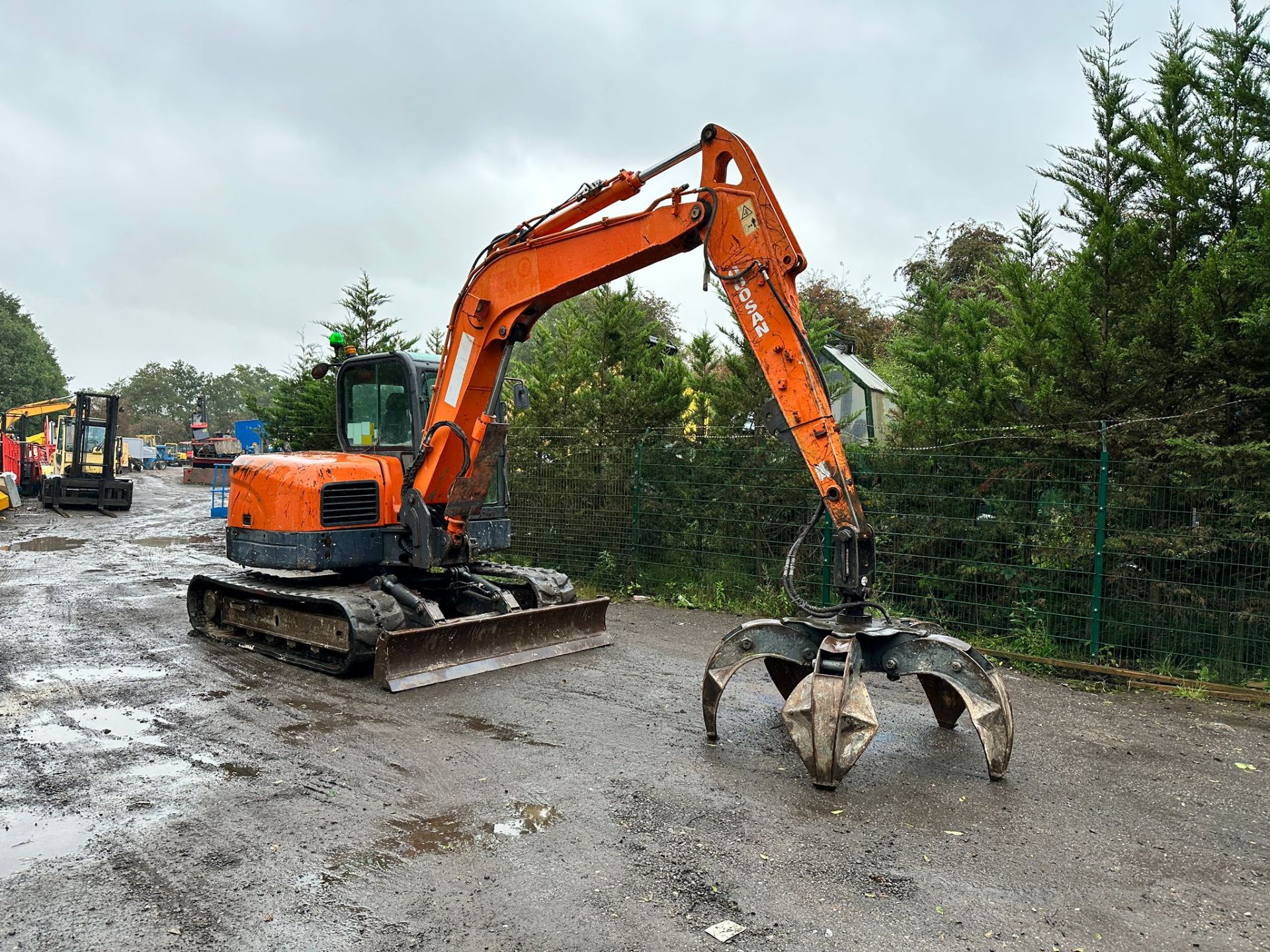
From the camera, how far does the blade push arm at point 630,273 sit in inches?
204

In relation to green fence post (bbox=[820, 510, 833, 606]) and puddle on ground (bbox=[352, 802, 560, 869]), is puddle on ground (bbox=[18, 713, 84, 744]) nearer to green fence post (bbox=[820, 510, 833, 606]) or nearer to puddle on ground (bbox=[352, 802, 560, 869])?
puddle on ground (bbox=[352, 802, 560, 869])

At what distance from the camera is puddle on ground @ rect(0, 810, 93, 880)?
12.4ft

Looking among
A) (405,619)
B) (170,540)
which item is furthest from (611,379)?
(170,540)

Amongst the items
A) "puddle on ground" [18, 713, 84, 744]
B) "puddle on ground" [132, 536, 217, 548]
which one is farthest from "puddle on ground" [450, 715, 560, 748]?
"puddle on ground" [132, 536, 217, 548]

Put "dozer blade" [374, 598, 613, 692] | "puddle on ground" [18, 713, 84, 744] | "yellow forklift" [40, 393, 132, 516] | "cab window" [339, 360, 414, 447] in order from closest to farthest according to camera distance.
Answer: "puddle on ground" [18, 713, 84, 744], "dozer blade" [374, 598, 613, 692], "cab window" [339, 360, 414, 447], "yellow forklift" [40, 393, 132, 516]

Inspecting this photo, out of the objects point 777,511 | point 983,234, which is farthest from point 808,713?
point 983,234

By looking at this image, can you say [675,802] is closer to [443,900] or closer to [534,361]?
[443,900]

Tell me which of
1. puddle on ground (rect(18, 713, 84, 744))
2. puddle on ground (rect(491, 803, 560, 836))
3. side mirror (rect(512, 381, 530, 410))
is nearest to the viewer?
puddle on ground (rect(491, 803, 560, 836))

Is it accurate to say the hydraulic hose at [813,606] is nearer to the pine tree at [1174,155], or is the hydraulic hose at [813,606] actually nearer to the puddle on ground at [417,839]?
the puddle on ground at [417,839]

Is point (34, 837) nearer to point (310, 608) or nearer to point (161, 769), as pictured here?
point (161, 769)

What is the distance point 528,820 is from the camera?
4215mm

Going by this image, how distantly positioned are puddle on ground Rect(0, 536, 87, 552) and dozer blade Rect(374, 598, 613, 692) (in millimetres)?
11306

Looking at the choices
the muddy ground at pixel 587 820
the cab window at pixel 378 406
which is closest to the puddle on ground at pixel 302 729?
the muddy ground at pixel 587 820

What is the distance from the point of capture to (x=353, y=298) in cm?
1462
